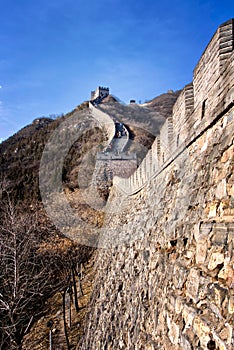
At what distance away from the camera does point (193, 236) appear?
8.46 ft

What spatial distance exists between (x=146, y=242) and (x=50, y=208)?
11069 millimetres

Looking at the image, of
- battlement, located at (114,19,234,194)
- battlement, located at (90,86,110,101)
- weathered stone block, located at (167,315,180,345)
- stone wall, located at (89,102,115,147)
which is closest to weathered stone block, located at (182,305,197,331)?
weathered stone block, located at (167,315,180,345)

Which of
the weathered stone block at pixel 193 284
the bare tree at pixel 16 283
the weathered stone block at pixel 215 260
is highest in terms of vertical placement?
the weathered stone block at pixel 215 260

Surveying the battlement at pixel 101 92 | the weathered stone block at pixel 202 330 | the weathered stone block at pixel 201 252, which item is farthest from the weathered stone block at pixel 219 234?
the battlement at pixel 101 92

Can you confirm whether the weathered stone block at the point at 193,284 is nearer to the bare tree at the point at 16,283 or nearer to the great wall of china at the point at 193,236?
the great wall of china at the point at 193,236

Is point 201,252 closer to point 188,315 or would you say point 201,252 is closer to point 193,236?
point 193,236

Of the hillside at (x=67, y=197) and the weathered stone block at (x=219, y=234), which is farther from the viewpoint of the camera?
the hillside at (x=67, y=197)

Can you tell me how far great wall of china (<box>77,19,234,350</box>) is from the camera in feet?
6.44

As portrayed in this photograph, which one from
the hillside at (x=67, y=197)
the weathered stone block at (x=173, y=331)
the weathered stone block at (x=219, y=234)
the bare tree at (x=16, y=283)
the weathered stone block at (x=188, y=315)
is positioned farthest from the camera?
the hillside at (x=67, y=197)

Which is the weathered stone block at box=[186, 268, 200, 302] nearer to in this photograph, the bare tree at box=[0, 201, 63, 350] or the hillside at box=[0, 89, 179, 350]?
the bare tree at box=[0, 201, 63, 350]

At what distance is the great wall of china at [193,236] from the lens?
196 cm

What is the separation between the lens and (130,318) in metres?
4.16

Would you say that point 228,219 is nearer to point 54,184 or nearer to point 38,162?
point 54,184

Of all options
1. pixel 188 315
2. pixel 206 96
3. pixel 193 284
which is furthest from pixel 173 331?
pixel 206 96
